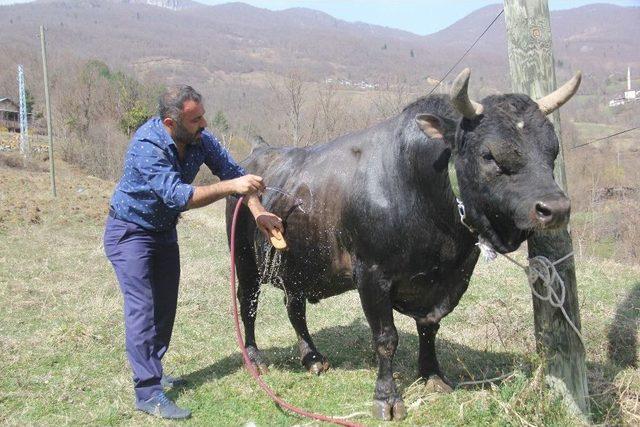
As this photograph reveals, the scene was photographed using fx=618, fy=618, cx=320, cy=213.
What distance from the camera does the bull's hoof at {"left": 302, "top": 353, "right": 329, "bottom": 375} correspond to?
5702 millimetres

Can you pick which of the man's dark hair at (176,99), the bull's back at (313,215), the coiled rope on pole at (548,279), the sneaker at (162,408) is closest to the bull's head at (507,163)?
the coiled rope on pole at (548,279)

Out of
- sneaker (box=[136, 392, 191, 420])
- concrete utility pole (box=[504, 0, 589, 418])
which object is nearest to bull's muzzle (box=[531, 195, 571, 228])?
concrete utility pole (box=[504, 0, 589, 418])

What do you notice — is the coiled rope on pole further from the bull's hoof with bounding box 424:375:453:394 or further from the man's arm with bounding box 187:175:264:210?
the man's arm with bounding box 187:175:264:210

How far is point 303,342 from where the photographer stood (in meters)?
5.95

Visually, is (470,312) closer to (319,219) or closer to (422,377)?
(422,377)

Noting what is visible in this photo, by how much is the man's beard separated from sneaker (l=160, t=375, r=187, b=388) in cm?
214

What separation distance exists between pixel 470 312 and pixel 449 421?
3.23 meters

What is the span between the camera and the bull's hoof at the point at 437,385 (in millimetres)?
4965

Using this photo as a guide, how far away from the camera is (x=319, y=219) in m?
5.07

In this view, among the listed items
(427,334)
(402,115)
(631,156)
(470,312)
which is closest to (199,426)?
(427,334)

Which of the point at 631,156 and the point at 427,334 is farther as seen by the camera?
the point at 631,156

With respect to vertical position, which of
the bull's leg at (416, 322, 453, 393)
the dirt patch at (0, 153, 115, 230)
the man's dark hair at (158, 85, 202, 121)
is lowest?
the dirt patch at (0, 153, 115, 230)

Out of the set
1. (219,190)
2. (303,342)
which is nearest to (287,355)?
(303,342)

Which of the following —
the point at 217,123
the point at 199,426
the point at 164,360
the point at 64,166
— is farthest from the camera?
the point at 217,123
